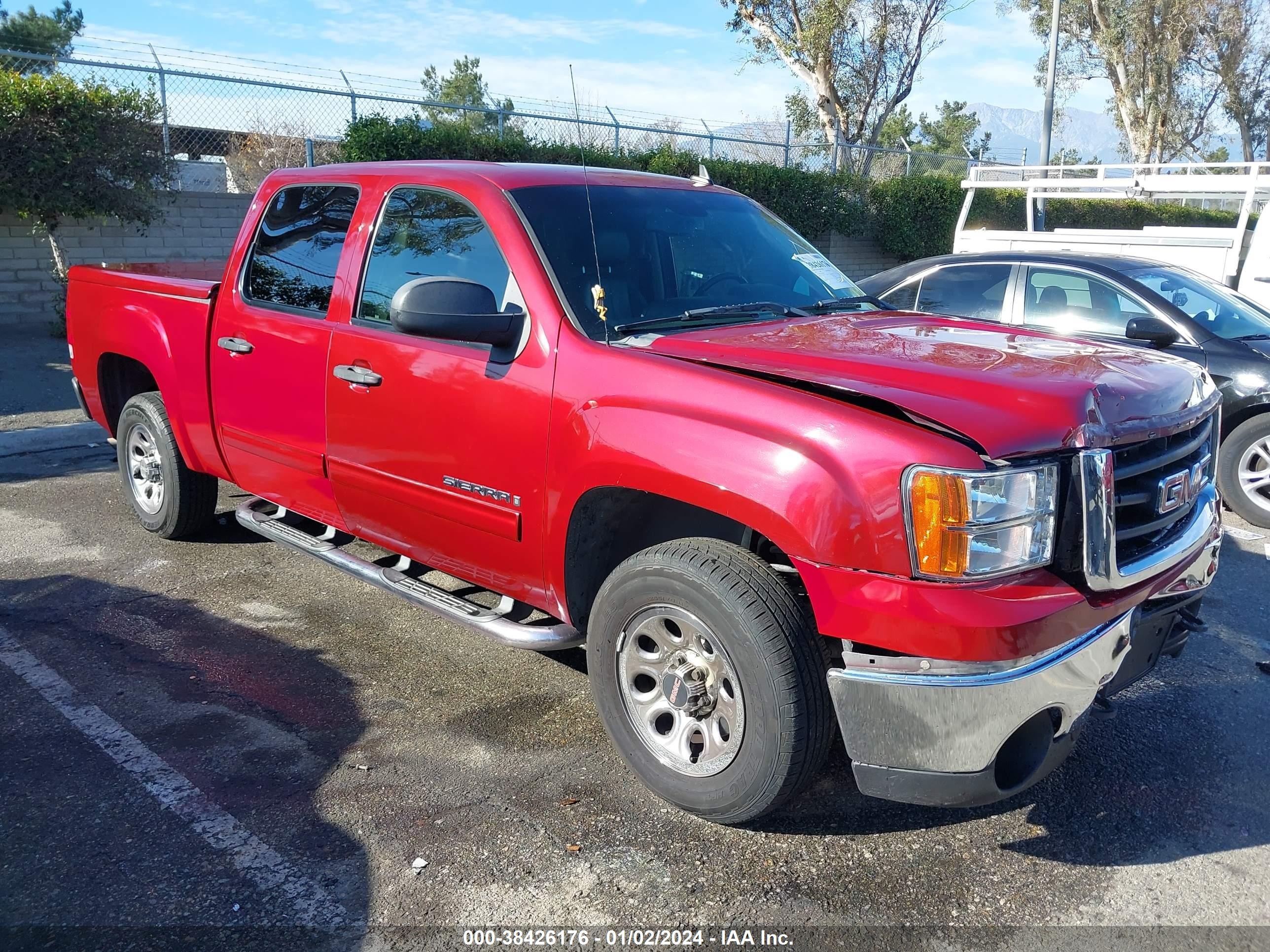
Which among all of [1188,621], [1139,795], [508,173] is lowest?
[1139,795]

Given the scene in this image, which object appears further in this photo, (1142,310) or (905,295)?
(905,295)

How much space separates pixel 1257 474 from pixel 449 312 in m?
5.67

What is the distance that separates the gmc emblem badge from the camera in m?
2.98

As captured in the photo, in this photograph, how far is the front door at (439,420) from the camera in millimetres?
3477

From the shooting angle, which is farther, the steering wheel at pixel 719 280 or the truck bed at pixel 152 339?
the truck bed at pixel 152 339

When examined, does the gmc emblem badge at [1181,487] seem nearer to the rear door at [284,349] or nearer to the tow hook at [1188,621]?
the tow hook at [1188,621]

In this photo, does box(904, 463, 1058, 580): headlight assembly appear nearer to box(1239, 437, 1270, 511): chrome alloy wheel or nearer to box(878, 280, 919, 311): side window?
box(1239, 437, 1270, 511): chrome alloy wheel

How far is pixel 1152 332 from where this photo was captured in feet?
19.0

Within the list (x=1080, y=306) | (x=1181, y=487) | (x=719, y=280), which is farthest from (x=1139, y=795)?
(x=1080, y=306)

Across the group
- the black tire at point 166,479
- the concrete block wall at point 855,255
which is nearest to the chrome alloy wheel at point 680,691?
the black tire at point 166,479

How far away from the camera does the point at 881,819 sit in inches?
127

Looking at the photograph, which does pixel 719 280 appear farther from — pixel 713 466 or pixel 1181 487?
pixel 1181 487

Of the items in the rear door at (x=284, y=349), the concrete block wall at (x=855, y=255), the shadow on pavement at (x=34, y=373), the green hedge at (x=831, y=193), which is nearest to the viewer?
the rear door at (x=284, y=349)

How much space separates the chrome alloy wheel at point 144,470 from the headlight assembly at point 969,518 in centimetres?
442
